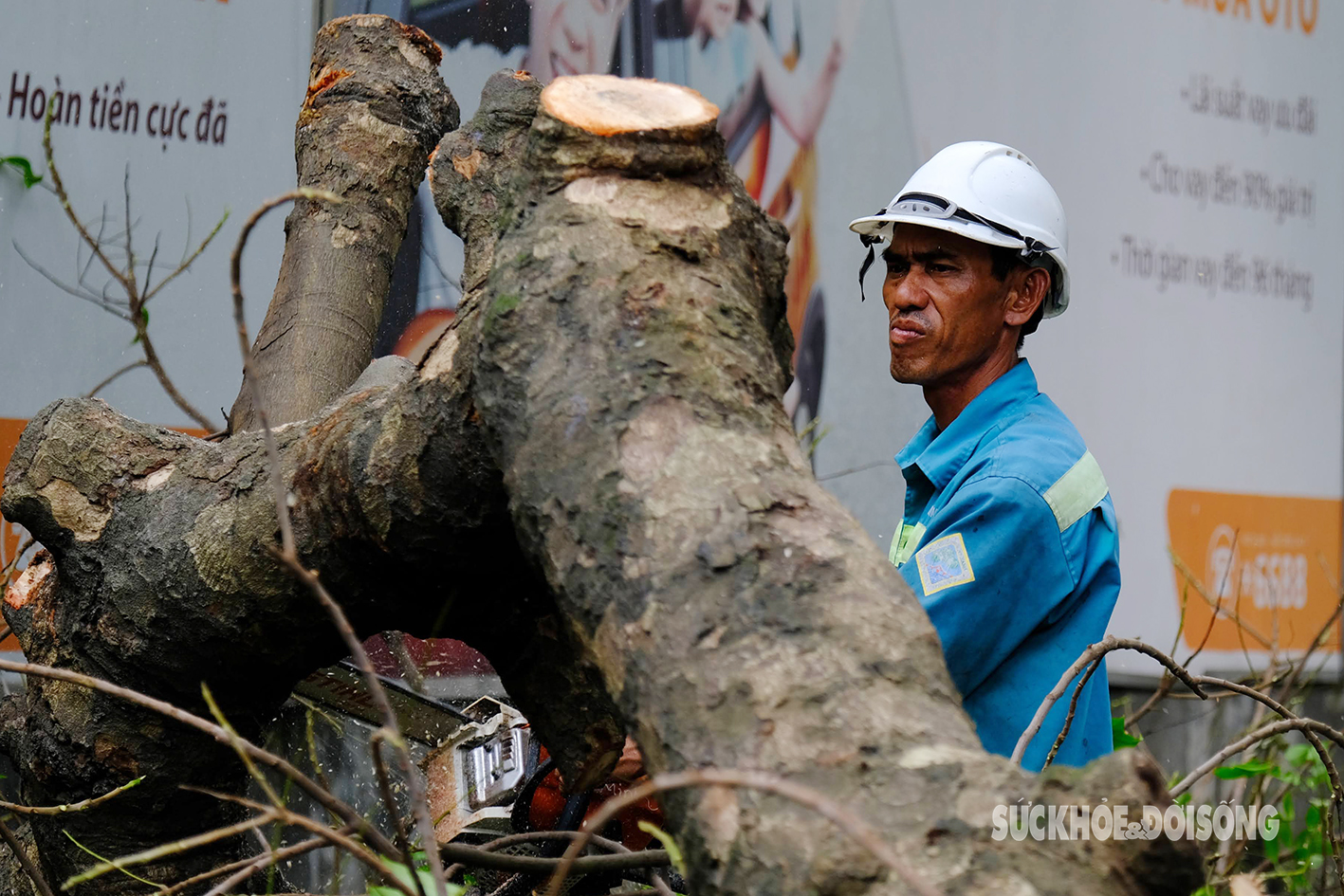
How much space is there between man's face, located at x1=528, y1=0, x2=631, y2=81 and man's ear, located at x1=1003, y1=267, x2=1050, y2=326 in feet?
6.31

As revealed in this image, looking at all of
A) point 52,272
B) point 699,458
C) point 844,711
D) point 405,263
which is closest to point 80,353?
point 52,272

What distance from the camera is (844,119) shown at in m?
4.47

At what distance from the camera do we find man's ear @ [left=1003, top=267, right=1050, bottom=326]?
2340 mm

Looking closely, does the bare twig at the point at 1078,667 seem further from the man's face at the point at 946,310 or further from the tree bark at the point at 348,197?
the tree bark at the point at 348,197

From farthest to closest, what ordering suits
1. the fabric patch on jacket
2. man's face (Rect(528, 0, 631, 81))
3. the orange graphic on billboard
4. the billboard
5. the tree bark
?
the orange graphic on billboard < man's face (Rect(528, 0, 631, 81)) < the billboard < the tree bark < the fabric patch on jacket

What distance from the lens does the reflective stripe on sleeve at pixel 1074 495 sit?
1.92 m

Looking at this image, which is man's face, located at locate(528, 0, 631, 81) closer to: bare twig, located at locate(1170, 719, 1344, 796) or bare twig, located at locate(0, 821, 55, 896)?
bare twig, located at locate(0, 821, 55, 896)

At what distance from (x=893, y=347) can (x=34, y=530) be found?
142 cm

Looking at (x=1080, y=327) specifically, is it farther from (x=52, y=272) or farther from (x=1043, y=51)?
(x=52, y=272)

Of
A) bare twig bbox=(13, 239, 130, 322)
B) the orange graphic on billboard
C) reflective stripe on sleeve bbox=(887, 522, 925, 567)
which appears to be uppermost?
bare twig bbox=(13, 239, 130, 322)

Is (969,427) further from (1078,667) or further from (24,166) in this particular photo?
(24,166)

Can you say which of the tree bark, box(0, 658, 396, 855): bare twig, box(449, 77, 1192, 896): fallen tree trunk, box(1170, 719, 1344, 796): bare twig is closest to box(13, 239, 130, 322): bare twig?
the tree bark

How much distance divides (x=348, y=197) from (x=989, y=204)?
3.91 feet

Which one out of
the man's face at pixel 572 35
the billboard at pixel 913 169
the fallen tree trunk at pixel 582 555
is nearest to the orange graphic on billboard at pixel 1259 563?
the billboard at pixel 913 169
